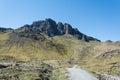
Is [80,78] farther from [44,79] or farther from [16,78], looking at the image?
[16,78]

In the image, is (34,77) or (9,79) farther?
(34,77)

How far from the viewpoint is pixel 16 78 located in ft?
192

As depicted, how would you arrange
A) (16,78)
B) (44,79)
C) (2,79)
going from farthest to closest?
(44,79)
(16,78)
(2,79)

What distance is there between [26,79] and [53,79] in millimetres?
9602

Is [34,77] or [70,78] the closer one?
[34,77]

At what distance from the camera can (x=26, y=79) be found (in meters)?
58.9

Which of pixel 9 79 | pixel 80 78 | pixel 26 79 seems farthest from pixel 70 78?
pixel 9 79

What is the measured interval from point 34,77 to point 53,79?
678 centimetres

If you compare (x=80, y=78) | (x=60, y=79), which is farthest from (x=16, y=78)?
(x=80, y=78)

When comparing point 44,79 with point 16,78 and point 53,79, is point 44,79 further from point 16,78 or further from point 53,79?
point 16,78

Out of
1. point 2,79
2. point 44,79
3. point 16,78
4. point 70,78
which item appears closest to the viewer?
point 2,79

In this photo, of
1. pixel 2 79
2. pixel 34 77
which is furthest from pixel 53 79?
pixel 2 79

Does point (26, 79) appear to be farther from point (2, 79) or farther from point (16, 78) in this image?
point (2, 79)

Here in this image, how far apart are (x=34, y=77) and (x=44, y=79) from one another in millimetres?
3465
